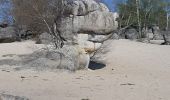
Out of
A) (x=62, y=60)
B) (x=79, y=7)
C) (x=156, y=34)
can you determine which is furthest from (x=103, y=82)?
(x=156, y=34)

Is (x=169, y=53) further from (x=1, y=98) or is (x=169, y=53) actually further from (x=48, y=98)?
(x=1, y=98)

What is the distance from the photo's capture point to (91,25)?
16016 mm

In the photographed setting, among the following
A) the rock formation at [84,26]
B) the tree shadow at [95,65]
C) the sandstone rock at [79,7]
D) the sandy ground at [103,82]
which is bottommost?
the tree shadow at [95,65]

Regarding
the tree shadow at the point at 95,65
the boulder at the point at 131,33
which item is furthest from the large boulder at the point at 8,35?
the tree shadow at the point at 95,65

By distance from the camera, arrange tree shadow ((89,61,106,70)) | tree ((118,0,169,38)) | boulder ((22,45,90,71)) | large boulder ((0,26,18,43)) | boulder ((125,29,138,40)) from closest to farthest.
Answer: boulder ((22,45,90,71))
tree shadow ((89,61,106,70))
large boulder ((0,26,18,43))
boulder ((125,29,138,40))
tree ((118,0,169,38))

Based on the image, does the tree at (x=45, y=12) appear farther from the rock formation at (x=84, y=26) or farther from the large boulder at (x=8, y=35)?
the large boulder at (x=8, y=35)

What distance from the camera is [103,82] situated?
12.4 meters

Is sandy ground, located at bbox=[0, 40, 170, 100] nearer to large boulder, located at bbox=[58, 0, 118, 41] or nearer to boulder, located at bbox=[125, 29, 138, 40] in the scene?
large boulder, located at bbox=[58, 0, 118, 41]

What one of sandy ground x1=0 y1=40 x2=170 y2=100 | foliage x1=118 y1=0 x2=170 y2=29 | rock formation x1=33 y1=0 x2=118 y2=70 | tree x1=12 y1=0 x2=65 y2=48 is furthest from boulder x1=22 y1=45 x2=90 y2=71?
foliage x1=118 y1=0 x2=170 y2=29

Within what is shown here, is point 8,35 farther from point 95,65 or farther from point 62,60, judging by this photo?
point 62,60

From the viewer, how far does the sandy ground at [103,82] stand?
396 inches

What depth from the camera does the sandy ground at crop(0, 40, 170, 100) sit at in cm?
1007

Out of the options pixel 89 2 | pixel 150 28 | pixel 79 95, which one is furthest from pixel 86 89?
pixel 150 28

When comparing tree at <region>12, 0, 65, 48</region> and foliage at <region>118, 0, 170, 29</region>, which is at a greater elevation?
tree at <region>12, 0, 65, 48</region>
